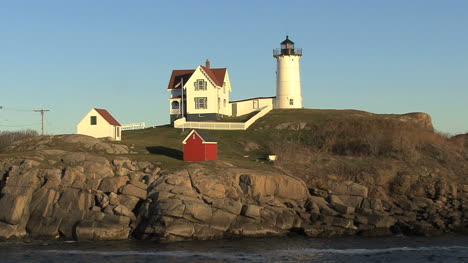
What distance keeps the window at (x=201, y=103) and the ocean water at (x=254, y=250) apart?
34574mm

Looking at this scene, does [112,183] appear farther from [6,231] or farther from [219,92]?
[219,92]

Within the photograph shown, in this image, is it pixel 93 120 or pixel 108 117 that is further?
pixel 108 117

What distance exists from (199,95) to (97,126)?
15.1 m

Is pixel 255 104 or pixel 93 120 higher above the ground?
pixel 255 104

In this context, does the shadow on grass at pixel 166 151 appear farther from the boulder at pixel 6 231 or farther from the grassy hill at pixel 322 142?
the boulder at pixel 6 231

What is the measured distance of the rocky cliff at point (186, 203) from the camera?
115 ft

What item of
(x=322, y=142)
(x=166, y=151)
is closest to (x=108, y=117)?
(x=166, y=151)

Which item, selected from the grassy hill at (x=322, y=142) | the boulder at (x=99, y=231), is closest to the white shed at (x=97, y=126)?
the grassy hill at (x=322, y=142)

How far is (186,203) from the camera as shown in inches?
1388

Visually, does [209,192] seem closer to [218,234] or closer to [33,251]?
[218,234]

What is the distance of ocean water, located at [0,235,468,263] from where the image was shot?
97.1 ft

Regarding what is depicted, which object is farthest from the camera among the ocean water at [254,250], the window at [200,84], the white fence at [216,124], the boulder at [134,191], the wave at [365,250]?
the window at [200,84]

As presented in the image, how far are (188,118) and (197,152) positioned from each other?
23.8 meters

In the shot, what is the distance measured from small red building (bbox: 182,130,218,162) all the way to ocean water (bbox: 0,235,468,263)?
11894 millimetres
